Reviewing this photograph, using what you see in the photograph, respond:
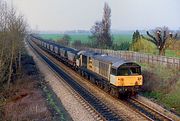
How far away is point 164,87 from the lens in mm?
29141

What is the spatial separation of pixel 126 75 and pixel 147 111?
179 inches

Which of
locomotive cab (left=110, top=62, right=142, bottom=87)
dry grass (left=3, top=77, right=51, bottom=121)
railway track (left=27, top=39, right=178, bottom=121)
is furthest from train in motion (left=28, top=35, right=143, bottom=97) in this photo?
dry grass (left=3, top=77, right=51, bottom=121)

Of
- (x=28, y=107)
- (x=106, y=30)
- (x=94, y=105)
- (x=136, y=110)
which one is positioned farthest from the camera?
(x=106, y=30)

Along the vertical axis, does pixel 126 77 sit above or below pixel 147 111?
above

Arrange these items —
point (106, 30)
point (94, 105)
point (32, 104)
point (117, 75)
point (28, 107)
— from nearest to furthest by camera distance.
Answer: point (28, 107) → point (32, 104) → point (94, 105) → point (117, 75) → point (106, 30)

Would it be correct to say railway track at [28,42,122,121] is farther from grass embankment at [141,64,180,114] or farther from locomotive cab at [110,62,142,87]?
grass embankment at [141,64,180,114]

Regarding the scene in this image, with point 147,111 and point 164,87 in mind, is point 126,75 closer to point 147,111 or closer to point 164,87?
point 164,87

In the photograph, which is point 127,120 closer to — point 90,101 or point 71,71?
point 90,101

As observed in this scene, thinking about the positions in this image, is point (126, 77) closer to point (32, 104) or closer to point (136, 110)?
point (136, 110)

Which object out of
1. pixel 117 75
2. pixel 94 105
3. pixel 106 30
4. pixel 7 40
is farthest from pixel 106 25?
pixel 94 105

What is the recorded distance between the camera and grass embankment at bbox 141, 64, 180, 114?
2611cm

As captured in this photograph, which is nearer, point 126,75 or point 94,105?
point 94,105

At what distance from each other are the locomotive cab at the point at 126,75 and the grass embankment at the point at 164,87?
2310 mm

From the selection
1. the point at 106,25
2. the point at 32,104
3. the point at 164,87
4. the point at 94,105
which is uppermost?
the point at 106,25
